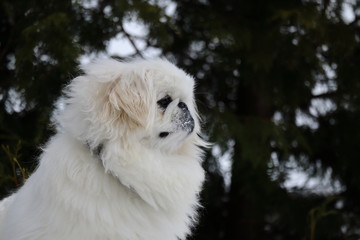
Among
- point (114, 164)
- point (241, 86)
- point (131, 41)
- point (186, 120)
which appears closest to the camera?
point (114, 164)

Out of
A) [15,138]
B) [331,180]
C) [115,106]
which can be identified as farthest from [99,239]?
[331,180]

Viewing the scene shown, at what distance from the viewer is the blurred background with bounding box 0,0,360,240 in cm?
522

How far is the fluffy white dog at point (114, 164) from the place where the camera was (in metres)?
3.08

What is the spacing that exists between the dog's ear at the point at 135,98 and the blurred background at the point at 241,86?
4.88 feet

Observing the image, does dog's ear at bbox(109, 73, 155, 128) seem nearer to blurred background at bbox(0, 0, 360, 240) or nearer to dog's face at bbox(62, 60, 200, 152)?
dog's face at bbox(62, 60, 200, 152)

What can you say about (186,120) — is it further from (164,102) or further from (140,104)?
(140,104)

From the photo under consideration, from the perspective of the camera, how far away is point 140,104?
317 centimetres

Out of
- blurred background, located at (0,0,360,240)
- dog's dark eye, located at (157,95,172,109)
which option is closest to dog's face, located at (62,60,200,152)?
dog's dark eye, located at (157,95,172,109)

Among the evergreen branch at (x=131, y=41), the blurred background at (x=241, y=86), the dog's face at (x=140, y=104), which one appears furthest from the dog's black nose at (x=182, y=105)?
the evergreen branch at (x=131, y=41)

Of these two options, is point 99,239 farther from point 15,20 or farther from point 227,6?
point 227,6

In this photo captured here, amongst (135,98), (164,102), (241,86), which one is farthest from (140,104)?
(241,86)

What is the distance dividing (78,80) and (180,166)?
80 cm

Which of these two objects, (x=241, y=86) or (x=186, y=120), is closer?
(x=186, y=120)

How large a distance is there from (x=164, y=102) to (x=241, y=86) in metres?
4.00
